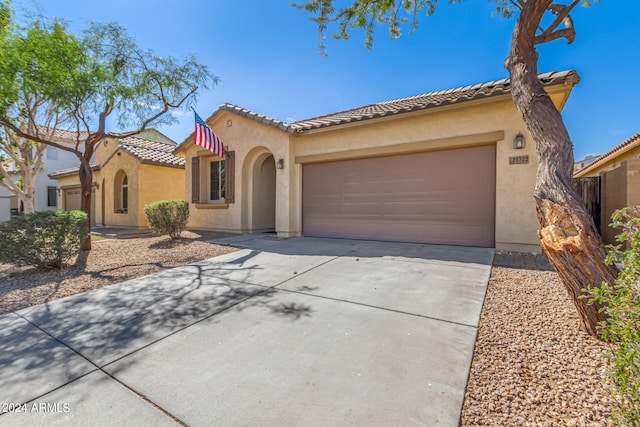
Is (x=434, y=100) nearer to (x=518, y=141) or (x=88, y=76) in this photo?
(x=518, y=141)

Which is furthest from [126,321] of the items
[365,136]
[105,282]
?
[365,136]

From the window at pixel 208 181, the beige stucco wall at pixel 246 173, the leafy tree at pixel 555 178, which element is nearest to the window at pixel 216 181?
the window at pixel 208 181

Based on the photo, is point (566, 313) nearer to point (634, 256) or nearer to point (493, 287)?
point (493, 287)

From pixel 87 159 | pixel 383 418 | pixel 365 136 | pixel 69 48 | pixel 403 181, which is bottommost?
pixel 383 418

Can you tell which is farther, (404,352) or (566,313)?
(566,313)

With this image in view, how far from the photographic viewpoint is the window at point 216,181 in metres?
12.1

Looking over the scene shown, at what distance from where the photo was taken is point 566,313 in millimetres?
3320

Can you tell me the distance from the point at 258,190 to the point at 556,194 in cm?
977

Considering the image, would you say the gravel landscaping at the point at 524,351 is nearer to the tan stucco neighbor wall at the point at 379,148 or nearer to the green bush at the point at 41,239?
the green bush at the point at 41,239

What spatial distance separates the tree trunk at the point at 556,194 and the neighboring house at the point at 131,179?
14159 mm

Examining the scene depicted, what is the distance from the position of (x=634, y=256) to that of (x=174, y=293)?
17.2ft

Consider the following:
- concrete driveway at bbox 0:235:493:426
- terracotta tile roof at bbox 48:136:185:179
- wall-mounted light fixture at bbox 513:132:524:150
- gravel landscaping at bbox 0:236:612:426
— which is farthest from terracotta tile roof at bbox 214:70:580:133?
terracotta tile roof at bbox 48:136:185:179

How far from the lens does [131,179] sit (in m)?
13.8

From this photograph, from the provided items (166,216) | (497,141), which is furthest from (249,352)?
(166,216)
